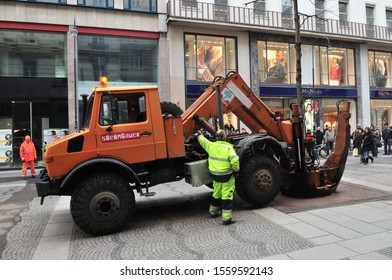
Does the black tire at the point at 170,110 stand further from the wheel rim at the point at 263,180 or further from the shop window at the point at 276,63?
the shop window at the point at 276,63

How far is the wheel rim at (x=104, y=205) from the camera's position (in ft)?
18.7

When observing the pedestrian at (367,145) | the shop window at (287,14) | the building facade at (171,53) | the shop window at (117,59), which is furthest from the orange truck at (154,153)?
the shop window at (287,14)

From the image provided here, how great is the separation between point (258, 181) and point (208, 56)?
16.1m

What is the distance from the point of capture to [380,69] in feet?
89.9

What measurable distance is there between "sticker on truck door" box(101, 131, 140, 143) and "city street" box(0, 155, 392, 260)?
164cm

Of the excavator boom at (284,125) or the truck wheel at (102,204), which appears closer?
the truck wheel at (102,204)

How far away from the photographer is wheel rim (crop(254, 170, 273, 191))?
7008mm

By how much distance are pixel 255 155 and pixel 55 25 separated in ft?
53.6

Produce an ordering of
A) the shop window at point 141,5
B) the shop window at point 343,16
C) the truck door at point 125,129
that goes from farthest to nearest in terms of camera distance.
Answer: the shop window at point 343,16
the shop window at point 141,5
the truck door at point 125,129

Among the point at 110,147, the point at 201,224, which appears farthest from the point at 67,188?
the point at 201,224

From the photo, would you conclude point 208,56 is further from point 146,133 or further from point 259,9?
point 146,133

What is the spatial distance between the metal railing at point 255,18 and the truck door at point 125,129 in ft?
49.8

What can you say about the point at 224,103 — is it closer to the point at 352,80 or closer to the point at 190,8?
the point at 190,8

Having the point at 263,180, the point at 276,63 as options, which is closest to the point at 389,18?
the point at 276,63
